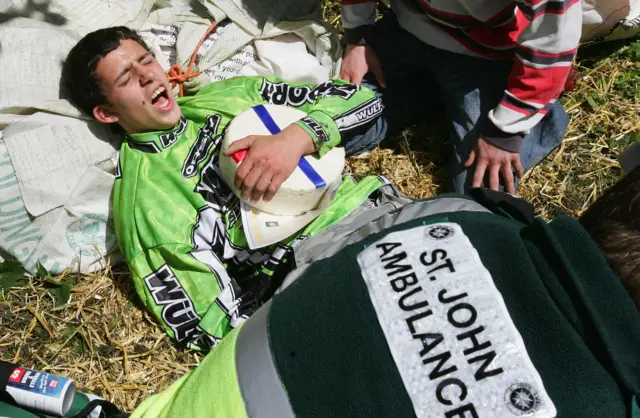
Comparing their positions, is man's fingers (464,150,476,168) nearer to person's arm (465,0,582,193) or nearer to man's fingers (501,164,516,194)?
Result: person's arm (465,0,582,193)

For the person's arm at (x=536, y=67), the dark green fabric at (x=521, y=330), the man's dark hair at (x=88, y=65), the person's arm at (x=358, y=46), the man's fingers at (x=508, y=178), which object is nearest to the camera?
the dark green fabric at (x=521, y=330)

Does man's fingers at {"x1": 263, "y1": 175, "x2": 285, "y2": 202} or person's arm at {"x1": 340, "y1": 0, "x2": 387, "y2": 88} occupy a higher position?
person's arm at {"x1": 340, "y1": 0, "x2": 387, "y2": 88}

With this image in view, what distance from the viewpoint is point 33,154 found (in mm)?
2426

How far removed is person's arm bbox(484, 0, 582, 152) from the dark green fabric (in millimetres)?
1102

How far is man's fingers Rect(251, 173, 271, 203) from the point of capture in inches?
80.1

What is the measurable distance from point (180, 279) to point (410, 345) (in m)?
1.38

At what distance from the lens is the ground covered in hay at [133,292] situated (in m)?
2.27

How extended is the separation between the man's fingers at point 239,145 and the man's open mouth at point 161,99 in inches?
19.5

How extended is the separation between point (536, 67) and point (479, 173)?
1.55 ft


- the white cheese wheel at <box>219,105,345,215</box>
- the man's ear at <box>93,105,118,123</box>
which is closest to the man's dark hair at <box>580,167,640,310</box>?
the white cheese wheel at <box>219,105,345,215</box>

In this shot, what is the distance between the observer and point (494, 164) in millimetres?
2318

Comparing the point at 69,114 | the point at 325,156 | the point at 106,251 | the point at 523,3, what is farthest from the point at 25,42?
the point at 523,3

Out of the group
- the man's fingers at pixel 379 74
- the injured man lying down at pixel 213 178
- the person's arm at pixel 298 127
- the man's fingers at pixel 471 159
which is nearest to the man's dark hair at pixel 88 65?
the injured man lying down at pixel 213 178

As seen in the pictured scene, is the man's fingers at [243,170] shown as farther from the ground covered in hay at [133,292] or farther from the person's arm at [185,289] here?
the ground covered in hay at [133,292]
